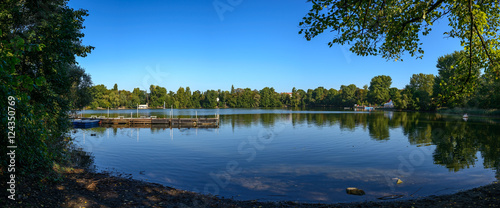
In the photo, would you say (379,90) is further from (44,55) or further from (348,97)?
(44,55)

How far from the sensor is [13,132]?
230 inches

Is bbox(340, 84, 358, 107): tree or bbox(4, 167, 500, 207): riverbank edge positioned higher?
bbox(340, 84, 358, 107): tree

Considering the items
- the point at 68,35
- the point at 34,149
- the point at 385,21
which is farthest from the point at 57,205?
the point at 385,21

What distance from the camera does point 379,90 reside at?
170 metres

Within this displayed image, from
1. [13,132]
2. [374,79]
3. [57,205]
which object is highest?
[374,79]

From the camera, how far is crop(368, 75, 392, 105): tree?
167 m

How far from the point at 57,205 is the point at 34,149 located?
5.67 feet

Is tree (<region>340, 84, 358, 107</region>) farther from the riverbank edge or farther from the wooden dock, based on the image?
the riverbank edge

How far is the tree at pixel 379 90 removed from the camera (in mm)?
167000

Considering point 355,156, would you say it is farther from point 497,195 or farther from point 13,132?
point 13,132

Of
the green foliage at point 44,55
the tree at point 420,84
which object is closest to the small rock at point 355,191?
the green foliage at point 44,55
